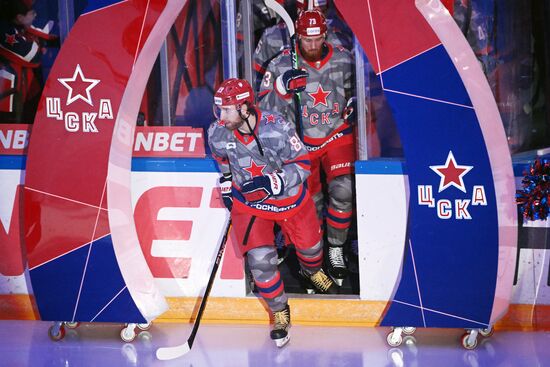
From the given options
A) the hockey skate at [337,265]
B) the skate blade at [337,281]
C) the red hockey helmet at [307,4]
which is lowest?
the skate blade at [337,281]

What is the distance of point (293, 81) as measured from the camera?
4.39m

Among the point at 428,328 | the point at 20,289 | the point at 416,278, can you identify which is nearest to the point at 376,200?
the point at 416,278

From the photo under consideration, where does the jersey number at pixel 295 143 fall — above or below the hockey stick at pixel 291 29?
below

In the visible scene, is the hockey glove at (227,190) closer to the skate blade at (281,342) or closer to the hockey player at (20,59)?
the skate blade at (281,342)

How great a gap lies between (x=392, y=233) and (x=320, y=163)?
725 mm

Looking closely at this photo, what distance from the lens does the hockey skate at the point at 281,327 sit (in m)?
4.38

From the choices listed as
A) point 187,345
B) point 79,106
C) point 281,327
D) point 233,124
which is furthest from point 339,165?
point 79,106

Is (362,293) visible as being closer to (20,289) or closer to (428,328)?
(428,328)

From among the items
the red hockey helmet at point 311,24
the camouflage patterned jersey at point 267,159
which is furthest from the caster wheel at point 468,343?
the red hockey helmet at point 311,24

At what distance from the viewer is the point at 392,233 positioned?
443 cm

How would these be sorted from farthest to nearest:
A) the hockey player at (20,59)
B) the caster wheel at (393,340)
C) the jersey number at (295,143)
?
the hockey player at (20,59) < the caster wheel at (393,340) < the jersey number at (295,143)

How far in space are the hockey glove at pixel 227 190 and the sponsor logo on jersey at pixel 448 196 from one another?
96 centimetres

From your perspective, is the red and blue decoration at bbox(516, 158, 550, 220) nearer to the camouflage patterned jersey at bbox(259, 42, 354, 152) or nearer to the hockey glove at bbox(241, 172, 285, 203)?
the camouflage patterned jersey at bbox(259, 42, 354, 152)

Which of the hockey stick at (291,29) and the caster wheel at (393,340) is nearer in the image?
the caster wheel at (393,340)
